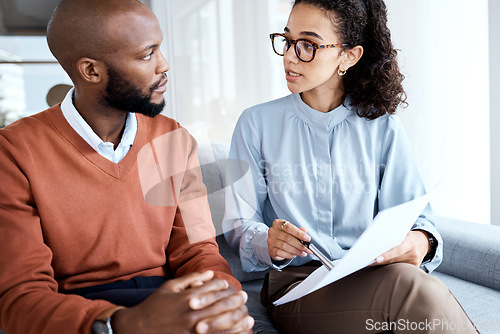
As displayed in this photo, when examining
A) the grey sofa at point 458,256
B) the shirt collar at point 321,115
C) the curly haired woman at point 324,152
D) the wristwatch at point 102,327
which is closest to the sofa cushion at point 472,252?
the grey sofa at point 458,256

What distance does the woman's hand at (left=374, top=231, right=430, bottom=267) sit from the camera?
113 cm

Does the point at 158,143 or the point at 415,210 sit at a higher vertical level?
the point at 158,143

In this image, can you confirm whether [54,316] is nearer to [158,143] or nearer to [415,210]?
[158,143]

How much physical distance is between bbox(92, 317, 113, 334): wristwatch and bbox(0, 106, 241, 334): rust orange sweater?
0.01m

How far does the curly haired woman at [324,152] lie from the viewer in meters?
1.31

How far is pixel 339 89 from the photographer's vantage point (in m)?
1.45

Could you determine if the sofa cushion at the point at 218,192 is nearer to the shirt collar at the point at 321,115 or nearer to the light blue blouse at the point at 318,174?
the light blue blouse at the point at 318,174

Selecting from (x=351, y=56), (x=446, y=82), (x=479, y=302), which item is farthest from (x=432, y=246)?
(x=446, y=82)

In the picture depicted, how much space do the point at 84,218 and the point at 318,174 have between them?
63cm

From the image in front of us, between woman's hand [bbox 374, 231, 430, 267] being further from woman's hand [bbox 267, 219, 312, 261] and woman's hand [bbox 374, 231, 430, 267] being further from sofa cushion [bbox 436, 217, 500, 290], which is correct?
sofa cushion [bbox 436, 217, 500, 290]

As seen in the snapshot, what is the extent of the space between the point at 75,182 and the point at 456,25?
6.89ft

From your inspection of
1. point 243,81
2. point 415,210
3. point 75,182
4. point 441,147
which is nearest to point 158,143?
point 75,182

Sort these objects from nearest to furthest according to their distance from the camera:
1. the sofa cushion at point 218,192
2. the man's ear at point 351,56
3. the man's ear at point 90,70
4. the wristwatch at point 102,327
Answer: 1. the wristwatch at point 102,327
2. the man's ear at point 90,70
3. the man's ear at point 351,56
4. the sofa cushion at point 218,192

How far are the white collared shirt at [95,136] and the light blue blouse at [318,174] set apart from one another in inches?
14.6
